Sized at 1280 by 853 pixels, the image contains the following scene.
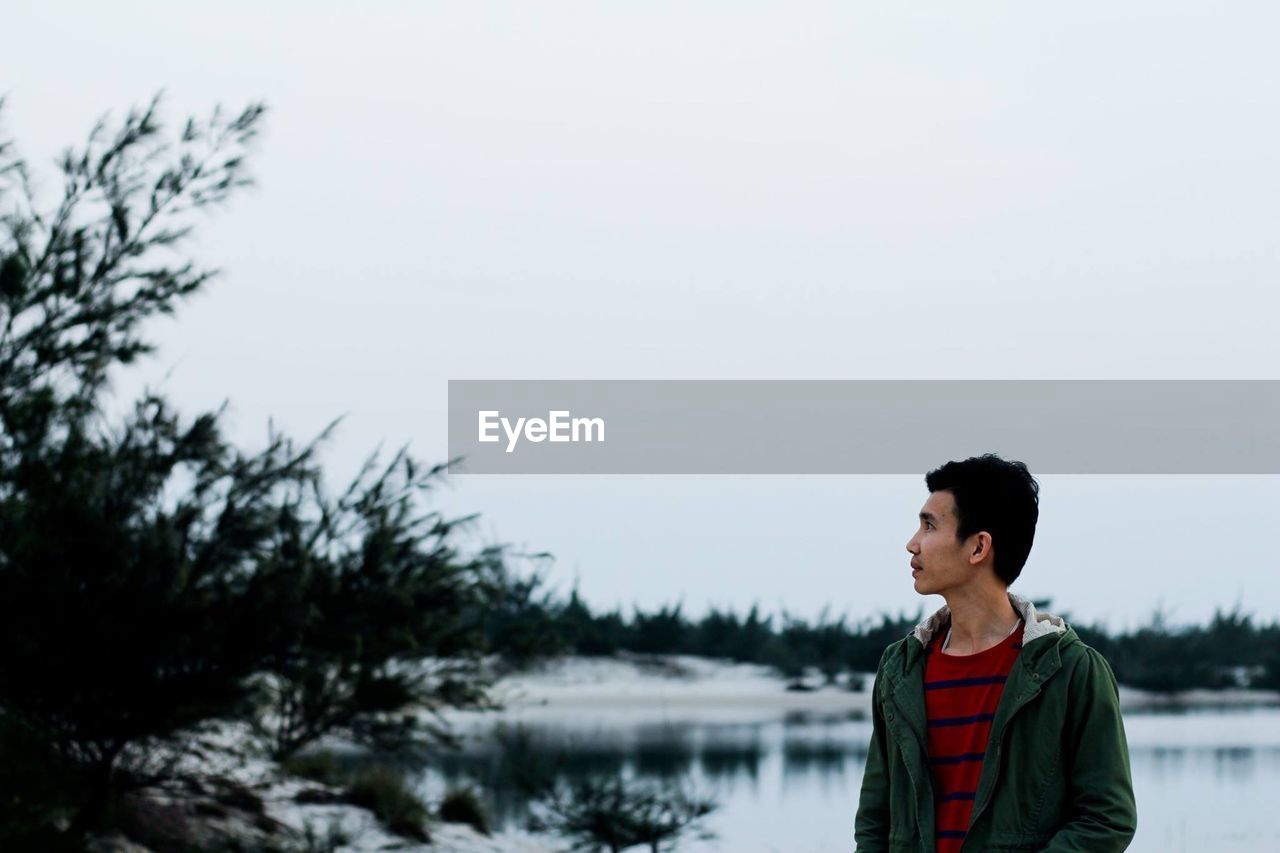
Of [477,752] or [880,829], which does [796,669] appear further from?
[880,829]

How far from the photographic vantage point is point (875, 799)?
2965 millimetres

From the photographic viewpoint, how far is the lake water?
57.5 ft

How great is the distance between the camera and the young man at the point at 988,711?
8.89 feet

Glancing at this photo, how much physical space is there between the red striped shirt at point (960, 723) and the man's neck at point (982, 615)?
2cm

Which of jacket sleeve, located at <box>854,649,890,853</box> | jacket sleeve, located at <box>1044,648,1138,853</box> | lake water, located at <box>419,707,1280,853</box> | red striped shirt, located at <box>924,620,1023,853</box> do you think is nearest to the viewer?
jacket sleeve, located at <box>1044,648,1138,853</box>

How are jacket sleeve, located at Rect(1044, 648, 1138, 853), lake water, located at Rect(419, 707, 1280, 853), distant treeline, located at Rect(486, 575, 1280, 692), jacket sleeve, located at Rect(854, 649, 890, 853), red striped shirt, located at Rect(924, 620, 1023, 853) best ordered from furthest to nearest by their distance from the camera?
distant treeline, located at Rect(486, 575, 1280, 692), lake water, located at Rect(419, 707, 1280, 853), jacket sleeve, located at Rect(854, 649, 890, 853), red striped shirt, located at Rect(924, 620, 1023, 853), jacket sleeve, located at Rect(1044, 648, 1138, 853)

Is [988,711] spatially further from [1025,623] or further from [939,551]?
[939,551]

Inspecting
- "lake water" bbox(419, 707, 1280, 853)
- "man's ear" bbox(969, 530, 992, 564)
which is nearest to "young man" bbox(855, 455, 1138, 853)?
"man's ear" bbox(969, 530, 992, 564)

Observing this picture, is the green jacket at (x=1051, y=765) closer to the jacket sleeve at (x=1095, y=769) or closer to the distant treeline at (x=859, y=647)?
the jacket sleeve at (x=1095, y=769)

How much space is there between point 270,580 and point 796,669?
2792 centimetres

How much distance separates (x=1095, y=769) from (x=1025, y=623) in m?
0.27

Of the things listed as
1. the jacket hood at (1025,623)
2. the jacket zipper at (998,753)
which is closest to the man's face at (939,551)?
the jacket hood at (1025,623)

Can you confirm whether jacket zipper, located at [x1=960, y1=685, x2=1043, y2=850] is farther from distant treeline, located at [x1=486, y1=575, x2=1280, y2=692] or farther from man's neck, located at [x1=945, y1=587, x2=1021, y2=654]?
distant treeline, located at [x1=486, y1=575, x2=1280, y2=692]

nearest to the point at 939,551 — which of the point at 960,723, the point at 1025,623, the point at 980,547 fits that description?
the point at 980,547
